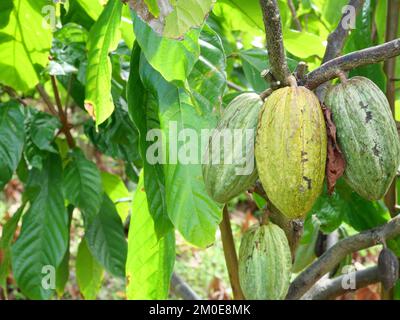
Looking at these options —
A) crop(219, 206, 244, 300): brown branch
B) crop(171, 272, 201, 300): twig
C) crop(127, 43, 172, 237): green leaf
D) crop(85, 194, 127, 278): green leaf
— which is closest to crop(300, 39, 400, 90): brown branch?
crop(127, 43, 172, 237): green leaf

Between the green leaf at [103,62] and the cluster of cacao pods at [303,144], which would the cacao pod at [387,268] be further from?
the green leaf at [103,62]

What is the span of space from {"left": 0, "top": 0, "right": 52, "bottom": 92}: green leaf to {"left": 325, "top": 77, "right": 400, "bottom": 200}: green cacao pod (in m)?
0.73

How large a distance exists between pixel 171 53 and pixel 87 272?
1.13m

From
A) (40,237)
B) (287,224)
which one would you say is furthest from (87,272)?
(287,224)

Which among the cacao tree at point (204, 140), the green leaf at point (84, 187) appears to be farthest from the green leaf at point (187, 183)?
the green leaf at point (84, 187)

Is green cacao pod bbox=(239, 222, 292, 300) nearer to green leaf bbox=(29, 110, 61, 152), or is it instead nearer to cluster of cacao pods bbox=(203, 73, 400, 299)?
cluster of cacao pods bbox=(203, 73, 400, 299)

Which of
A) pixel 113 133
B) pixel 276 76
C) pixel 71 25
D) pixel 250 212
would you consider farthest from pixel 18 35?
pixel 250 212

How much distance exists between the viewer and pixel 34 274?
1.44m

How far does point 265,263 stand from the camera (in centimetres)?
95

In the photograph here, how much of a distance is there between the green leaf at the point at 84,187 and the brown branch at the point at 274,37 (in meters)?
0.79

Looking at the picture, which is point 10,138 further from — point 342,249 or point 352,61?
point 352,61

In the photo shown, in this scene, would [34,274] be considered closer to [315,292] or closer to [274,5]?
[315,292]

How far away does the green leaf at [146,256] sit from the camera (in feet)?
3.47
